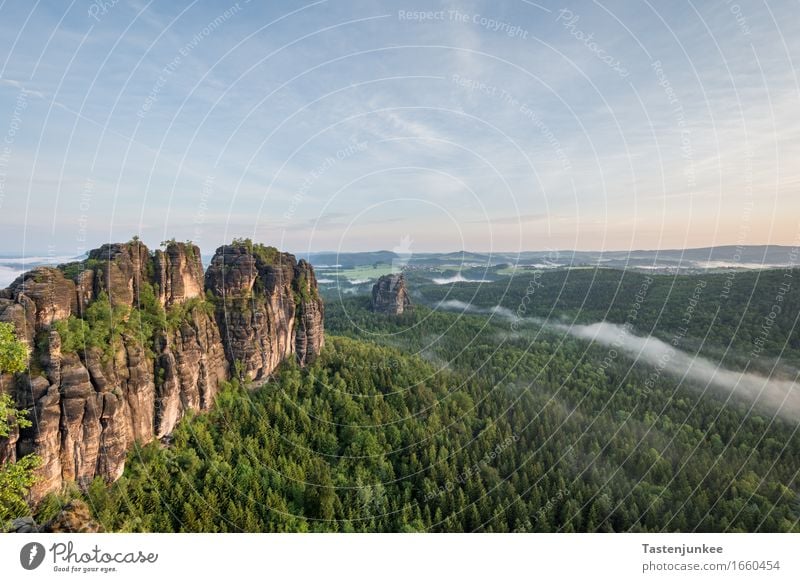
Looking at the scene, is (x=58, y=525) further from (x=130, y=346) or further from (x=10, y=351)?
(x=130, y=346)

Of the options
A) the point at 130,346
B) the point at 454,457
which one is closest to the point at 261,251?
the point at 130,346

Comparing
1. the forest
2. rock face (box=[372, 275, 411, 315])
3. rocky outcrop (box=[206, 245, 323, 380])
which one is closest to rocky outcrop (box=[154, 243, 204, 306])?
rocky outcrop (box=[206, 245, 323, 380])

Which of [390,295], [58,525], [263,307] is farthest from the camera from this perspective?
[390,295]

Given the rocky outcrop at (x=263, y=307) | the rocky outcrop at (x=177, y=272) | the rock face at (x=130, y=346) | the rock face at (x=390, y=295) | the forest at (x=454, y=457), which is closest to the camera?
the rock face at (x=130, y=346)

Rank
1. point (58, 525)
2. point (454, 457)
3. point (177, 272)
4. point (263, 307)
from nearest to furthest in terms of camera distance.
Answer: point (58, 525) → point (177, 272) → point (454, 457) → point (263, 307)

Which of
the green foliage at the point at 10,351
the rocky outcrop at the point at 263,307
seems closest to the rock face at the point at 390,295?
the rocky outcrop at the point at 263,307

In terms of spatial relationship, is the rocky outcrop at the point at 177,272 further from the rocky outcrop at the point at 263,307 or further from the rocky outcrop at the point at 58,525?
the rocky outcrop at the point at 58,525

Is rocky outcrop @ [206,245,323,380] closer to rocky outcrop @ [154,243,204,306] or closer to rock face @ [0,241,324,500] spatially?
rock face @ [0,241,324,500]
